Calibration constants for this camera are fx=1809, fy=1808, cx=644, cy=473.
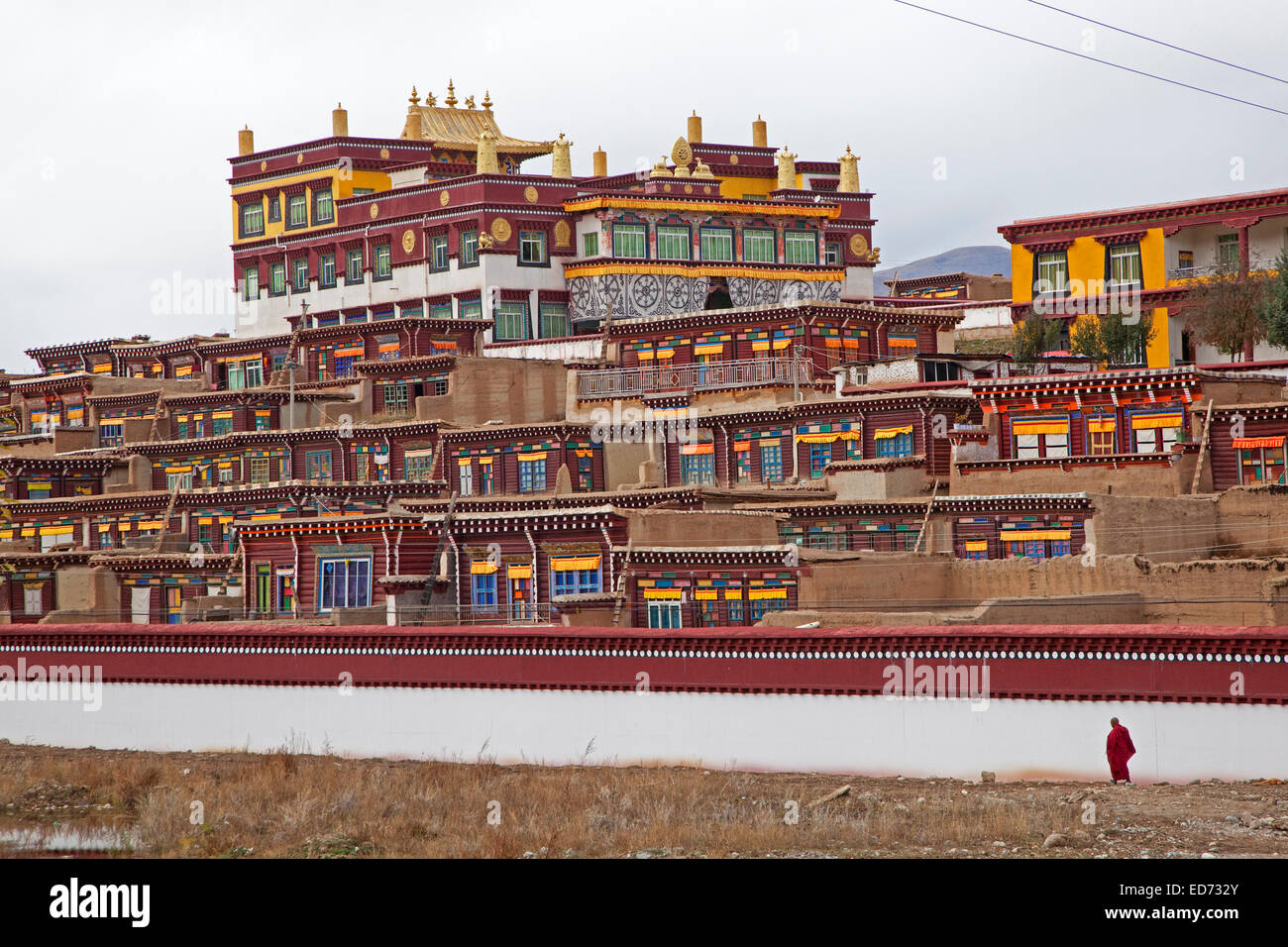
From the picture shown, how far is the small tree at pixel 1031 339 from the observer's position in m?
66.5

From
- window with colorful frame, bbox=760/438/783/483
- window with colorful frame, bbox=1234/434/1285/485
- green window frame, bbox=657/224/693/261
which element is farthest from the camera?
green window frame, bbox=657/224/693/261

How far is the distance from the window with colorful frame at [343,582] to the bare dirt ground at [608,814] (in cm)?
1498

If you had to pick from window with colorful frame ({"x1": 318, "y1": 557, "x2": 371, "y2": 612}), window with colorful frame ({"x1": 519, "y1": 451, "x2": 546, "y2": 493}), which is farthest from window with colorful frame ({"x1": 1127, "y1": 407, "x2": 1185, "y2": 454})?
window with colorful frame ({"x1": 318, "y1": 557, "x2": 371, "y2": 612})

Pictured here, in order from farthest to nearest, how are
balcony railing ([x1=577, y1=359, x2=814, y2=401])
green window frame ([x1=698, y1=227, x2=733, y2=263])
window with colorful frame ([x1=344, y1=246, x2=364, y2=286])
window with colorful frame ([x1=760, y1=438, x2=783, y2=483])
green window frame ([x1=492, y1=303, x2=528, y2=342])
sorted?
1. window with colorful frame ([x1=344, y1=246, x2=364, y2=286])
2. green window frame ([x1=698, y1=227, x2=733, y2=263])
3. green window frame ([x1=492, y1=303, x2=528, y2=342])
4. balcony railing ([x1=577, y1=359, x2=814, y2=401])
5. window with colorful frame ([x1=760, y1=438, x2=783, y2=483])

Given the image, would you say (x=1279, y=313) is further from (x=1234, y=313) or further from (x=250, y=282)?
(x=250, y=282)

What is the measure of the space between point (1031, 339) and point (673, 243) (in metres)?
22.7

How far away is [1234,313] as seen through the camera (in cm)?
6600

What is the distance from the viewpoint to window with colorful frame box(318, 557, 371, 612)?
2148 inches

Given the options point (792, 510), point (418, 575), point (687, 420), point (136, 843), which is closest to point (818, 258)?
point (687, 420)

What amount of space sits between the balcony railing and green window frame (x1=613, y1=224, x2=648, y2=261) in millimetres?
13543

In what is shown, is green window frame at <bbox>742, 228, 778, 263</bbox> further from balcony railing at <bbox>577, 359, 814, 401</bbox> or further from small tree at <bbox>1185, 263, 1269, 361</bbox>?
small tree at <bbox>1185, 263, 1269, 361</bbox>

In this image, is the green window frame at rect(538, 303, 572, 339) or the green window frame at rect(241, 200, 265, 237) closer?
the green window frame at rect(538, 303, 572, 339)

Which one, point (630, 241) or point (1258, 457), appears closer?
point (1258, 457)

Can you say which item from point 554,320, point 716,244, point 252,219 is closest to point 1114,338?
point 716,244
